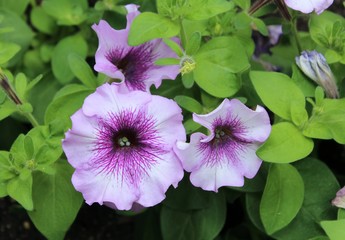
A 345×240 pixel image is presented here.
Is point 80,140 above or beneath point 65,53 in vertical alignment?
above

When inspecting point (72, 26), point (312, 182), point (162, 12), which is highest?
point (162, 12)

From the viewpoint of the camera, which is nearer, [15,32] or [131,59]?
[131,59]

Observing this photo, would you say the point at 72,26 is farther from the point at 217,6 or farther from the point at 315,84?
the point at 315,84

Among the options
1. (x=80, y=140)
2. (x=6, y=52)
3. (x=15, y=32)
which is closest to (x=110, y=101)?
(x=80, y=140)

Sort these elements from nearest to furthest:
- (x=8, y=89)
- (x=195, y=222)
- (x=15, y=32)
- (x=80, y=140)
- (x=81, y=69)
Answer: (x=80, y=140) < (x=8, y=89) < (x=81, y=69) < (x=195, y=222) < (x=15, y=32)

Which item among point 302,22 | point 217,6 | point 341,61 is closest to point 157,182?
point 217,6

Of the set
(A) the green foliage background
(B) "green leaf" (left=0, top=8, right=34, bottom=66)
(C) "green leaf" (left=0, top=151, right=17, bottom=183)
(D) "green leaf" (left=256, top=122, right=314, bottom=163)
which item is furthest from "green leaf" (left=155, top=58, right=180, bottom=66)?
(B) "green leaf" (left=0, top=8, right=34, bottom=66)

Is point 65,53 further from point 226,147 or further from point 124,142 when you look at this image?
point 226,147
